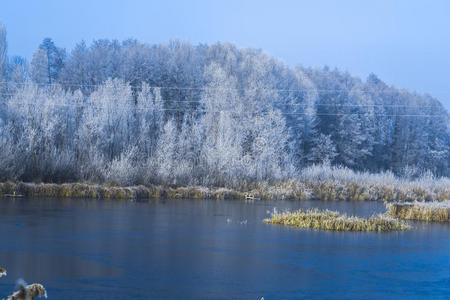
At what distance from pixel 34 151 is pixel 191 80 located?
2506 cm

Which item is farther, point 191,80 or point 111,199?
point 191,80

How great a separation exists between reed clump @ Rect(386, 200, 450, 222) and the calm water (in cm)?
186

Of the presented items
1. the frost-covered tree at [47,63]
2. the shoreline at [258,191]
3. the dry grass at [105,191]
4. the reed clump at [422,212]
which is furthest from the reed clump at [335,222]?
the frost-covered tree at [47,63]

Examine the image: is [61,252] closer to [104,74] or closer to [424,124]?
[104,74]

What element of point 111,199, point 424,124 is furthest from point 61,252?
point 424,124

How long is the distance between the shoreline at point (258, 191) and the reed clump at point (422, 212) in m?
11.7

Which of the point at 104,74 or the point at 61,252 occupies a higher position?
the point at 104,74

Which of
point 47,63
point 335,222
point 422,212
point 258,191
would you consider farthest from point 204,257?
point 47,63

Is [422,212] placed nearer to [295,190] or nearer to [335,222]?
[335,222]

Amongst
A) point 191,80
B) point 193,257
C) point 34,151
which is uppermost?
point 191,80

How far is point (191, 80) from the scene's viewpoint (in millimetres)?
67125

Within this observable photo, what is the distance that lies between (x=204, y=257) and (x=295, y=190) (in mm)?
27286

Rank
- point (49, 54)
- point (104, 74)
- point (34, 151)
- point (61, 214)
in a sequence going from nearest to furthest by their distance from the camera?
point (61, 214) < point (34, 151) < point (104, 74) < point (49, 54)

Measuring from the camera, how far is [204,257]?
2184cm
